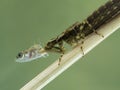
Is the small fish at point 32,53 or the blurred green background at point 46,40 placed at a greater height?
the blurred green background at point 46,40

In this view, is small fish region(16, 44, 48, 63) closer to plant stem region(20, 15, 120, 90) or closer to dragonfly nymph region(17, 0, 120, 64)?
dragonfly nymph region(17, 0, 120, 64)

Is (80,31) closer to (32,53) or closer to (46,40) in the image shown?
(32,53)

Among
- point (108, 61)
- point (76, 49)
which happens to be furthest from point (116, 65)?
point (76, 49)

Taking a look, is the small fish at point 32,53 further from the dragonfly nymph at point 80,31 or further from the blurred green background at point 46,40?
the blurred green background at point 46,40

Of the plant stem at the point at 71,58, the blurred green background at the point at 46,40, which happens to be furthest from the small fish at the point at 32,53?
the blurred green background at the point at 46,40

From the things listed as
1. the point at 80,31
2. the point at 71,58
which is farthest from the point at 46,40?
the point at 71,58

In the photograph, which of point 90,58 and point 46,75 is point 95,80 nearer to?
point 90,58
